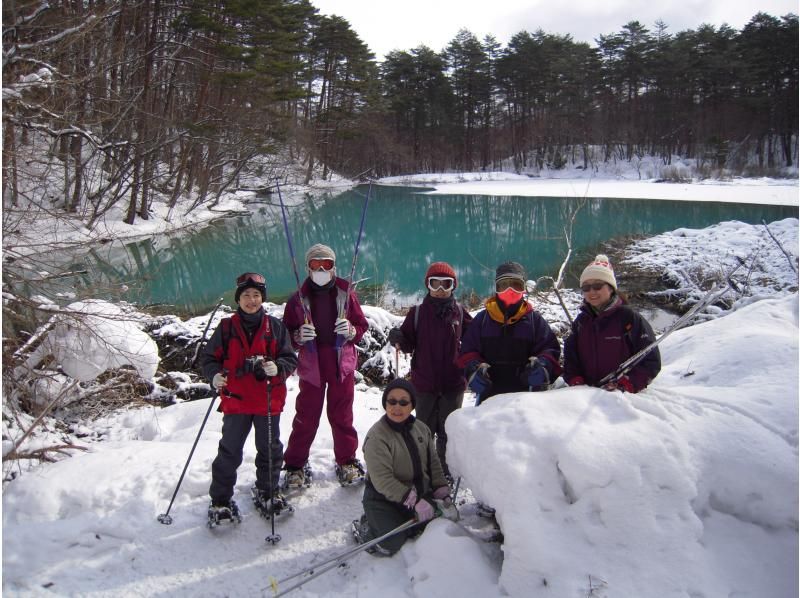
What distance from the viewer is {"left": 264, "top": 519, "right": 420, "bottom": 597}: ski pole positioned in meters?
2.72

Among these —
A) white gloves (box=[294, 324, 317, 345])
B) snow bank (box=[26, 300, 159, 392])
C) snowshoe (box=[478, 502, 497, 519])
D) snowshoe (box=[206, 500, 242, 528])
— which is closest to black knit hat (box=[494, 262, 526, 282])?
white gloves (box=[294, 324, 317, 345])

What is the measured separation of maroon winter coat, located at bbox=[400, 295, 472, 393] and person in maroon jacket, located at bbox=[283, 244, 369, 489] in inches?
21.0

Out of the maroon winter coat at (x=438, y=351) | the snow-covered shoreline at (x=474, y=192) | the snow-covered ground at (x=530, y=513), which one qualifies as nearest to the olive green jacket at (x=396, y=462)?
the snow-covered ground at (x=530, y=513)

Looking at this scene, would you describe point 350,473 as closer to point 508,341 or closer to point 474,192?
point 508,341

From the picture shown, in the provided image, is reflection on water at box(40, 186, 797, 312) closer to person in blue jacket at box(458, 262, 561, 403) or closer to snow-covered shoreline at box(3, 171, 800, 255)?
snow-covered shoreline at box(3, 171, 800, 255)

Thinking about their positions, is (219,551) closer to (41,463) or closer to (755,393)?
(41,463)

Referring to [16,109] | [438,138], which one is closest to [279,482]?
[16,109]

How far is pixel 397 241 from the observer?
18.8 m

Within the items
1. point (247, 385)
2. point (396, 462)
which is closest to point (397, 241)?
point (247, 385)

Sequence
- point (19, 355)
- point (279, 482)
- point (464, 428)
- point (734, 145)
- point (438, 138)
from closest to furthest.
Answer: point (464, 428) → point (279, 482) → point (19, 355) → point (734, 145) → point (438, 138)

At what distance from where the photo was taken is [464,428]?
2.81m

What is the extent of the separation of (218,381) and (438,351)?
1.49m

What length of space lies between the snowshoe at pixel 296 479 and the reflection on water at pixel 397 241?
604 centimetres

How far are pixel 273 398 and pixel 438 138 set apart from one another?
50.0 m
